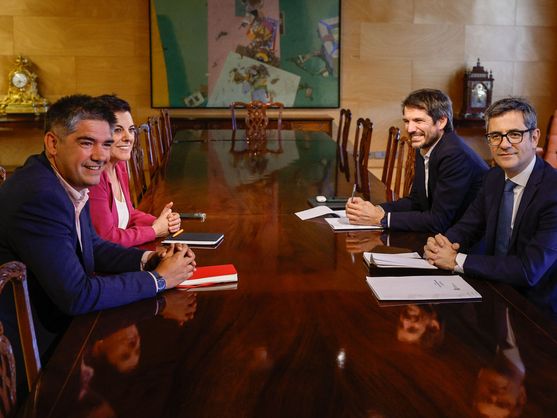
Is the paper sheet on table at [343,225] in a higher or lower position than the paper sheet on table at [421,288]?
higher

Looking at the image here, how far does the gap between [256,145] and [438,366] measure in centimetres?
437

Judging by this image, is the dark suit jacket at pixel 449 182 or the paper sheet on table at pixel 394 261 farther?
the dark suit jacket at pixel 449 182

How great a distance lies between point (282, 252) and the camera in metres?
2.42

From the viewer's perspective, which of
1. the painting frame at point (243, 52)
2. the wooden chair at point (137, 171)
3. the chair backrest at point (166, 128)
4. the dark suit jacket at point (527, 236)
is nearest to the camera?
the dark suit jacket at point (527, 236)

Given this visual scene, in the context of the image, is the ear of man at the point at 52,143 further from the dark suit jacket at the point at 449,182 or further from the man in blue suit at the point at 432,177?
the dark suit jacket at the point at 449,182

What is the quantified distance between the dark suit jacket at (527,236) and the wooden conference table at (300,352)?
0.17 m

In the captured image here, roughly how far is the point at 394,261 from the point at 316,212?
0.85 m

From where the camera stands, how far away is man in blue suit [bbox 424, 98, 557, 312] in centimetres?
224

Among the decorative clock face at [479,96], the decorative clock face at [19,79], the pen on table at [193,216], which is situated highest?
the decorative clock face at [19,79]

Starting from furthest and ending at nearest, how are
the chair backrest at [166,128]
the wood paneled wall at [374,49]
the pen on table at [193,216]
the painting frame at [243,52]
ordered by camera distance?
the painting frame at [243,52], the wood paneled wall at [374,49], the chair backrest at [166,128], the pen on table at [193,216]

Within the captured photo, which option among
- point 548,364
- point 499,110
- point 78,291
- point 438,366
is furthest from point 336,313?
point 499,110

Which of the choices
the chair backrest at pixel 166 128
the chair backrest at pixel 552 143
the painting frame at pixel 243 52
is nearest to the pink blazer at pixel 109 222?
the chair backrest at pixel 166 128

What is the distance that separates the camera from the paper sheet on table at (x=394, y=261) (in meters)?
2.23

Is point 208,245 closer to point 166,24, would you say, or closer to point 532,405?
point 532,405
